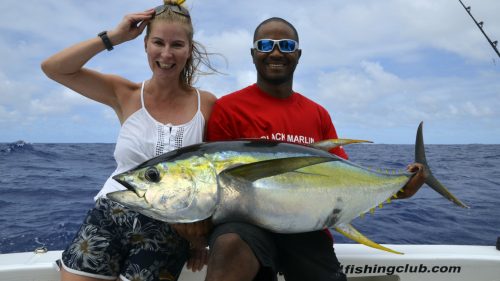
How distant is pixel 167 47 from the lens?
2229 millimetres

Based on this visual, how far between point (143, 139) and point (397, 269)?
198 cm

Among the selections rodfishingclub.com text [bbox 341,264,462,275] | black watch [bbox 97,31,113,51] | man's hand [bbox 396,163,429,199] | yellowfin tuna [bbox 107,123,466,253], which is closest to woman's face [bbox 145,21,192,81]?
black watch [bbox 97,31,113,51]

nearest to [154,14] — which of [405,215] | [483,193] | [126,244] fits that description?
[126,244]

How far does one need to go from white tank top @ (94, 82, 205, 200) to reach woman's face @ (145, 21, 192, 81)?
27 cm

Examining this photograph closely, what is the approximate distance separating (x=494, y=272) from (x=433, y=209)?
458 cm

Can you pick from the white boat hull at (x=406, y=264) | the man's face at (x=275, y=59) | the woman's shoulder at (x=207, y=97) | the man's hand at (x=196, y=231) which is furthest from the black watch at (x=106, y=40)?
the white boat hull at (x=406, y=264)

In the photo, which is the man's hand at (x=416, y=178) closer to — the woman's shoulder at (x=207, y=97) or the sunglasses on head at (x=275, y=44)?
the sunglasses on head at (x=275, y=44)

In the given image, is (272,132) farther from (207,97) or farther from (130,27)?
(130,27)

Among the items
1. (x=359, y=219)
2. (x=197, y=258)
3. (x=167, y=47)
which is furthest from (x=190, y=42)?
(x=359, y=219)

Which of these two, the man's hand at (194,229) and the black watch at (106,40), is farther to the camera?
the black watch at (106,40)

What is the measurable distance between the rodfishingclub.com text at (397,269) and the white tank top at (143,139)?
4.78 ft

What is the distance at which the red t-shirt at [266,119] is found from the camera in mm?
2432

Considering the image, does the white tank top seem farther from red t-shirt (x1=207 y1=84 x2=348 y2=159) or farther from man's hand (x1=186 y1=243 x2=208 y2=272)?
man's hand (x1=186 y1=243 x2=208 y2=272)

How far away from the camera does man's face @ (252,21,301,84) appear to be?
264cm
